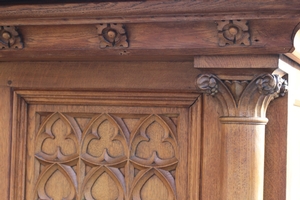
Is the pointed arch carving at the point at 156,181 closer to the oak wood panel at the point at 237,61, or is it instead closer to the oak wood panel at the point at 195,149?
the oak wood panel at the point at 195,149

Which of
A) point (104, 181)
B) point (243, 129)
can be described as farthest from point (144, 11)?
point (104, 181)

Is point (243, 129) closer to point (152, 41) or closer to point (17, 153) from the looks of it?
point (152, 41)

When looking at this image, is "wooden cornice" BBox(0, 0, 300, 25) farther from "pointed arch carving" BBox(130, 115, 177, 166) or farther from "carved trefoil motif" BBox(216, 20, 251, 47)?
"pointed arch carving" BBox(130, 115, 177, 166)

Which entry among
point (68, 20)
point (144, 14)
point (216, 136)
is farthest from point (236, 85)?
point (68, 20)

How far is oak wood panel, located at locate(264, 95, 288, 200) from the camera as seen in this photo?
1.14m

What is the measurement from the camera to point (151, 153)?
1217 mm

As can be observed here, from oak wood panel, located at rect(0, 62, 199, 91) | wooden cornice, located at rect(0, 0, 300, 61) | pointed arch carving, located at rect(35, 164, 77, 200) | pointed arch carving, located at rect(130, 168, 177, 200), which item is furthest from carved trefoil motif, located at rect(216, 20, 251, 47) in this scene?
pointed arch carving, located at rect(35, 164, 77, 200)

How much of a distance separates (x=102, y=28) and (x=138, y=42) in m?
0.07

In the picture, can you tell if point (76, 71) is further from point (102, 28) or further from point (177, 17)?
point (177, 17)

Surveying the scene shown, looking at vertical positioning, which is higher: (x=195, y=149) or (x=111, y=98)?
(x=111, y=98)

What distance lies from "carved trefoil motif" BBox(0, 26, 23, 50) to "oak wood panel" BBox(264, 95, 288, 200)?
20.6 inches

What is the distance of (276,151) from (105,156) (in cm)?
36

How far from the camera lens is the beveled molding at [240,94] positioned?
3.63 ft

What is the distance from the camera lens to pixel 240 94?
3.65 feet
